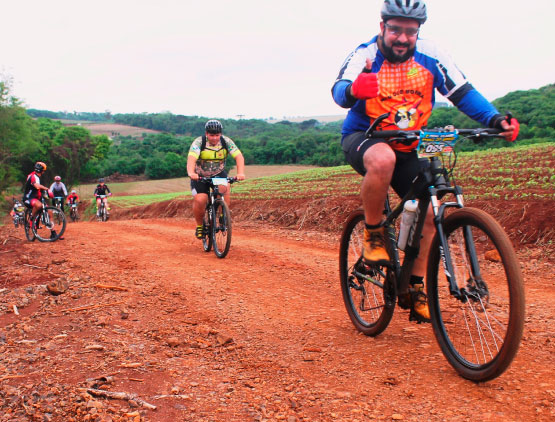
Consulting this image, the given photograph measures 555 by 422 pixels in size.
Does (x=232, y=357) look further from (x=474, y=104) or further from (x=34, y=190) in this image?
(x=34, y=190)

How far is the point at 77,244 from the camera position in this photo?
33.1 ft

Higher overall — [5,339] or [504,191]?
[504,191]

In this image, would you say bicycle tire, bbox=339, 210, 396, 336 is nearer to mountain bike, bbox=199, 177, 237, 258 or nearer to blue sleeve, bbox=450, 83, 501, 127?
blue sleeve, bbox=450, 83, 501, 127

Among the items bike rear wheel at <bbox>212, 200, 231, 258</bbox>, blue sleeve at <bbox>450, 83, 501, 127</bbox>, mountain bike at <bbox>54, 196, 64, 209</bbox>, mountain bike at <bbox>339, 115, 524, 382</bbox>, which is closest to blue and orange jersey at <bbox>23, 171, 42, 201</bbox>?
bike rear wheel at <bbox>212, 200, 231, 258</bbox>

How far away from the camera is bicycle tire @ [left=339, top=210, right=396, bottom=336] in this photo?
3706 millimetres

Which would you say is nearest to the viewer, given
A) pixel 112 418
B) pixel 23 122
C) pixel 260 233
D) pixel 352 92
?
pixel 112 418

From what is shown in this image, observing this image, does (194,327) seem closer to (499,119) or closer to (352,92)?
(352,92)

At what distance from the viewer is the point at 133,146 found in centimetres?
11219

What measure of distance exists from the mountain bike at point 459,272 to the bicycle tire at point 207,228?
542cm

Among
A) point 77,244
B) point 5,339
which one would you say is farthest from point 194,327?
point 77,244

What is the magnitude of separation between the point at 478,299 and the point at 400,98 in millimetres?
1507

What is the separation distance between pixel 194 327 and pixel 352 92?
247 cm

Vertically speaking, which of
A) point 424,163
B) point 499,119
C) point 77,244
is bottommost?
point 77,244

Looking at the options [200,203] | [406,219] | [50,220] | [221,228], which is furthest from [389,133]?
[50,220]
